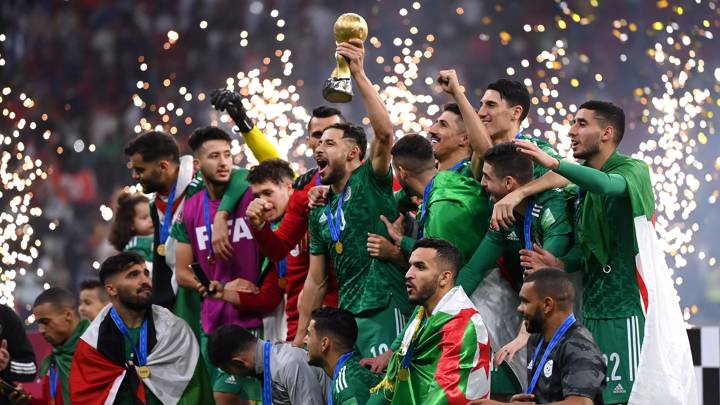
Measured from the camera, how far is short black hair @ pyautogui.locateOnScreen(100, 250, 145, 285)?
266 inches

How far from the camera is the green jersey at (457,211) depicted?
18.2 ft

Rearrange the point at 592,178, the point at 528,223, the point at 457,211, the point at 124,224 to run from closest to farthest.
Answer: the point at 592,178
the point at 528,223
the point at 457,211
the point at 124,224

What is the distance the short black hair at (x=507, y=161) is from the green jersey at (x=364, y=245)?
76 centimetres

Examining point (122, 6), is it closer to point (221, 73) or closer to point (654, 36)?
point (221, 73)

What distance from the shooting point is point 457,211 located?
5566 millimetres

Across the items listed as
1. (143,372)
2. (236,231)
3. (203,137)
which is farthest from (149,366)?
(203,137)

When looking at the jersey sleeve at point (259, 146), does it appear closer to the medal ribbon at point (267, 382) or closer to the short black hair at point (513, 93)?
the medal ribbon at point (267, 382)

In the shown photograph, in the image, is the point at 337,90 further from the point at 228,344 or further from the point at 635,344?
the point at 635,344

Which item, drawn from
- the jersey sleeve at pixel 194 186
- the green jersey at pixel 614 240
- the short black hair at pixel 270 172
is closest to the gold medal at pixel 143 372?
the jersey sleeve at pixel 194 186

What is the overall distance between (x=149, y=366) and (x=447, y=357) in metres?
2.15

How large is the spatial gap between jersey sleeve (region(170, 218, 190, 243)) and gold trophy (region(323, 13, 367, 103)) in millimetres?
1510

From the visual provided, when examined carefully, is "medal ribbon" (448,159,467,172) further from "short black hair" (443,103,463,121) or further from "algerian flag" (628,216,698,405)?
"algerian flag" (628,216,698,405)

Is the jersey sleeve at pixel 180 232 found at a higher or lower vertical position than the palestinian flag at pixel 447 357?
higher

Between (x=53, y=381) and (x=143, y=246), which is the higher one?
(x=143, y=246)
